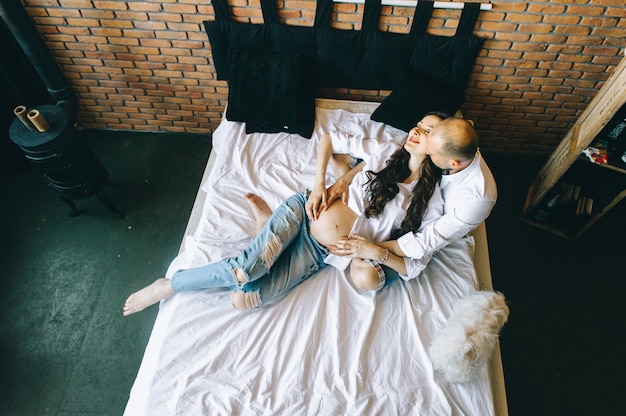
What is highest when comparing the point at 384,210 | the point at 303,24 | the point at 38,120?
the point at 303,24

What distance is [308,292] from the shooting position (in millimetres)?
1877

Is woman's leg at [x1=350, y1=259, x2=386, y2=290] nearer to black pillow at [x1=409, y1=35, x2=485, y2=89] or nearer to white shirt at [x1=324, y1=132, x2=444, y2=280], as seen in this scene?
white shirt at [x1=324, y1=132, x2=444, y2=280]

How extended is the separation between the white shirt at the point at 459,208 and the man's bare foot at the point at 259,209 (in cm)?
70

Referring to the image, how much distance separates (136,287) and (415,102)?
206 centimetres

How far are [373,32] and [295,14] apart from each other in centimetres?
49

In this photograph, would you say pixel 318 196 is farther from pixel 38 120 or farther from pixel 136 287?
pixel 38 120

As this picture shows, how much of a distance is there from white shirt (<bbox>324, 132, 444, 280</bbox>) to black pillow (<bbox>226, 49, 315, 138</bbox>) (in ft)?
2.11

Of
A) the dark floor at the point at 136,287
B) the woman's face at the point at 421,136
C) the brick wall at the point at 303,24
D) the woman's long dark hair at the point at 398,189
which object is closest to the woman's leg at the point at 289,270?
the woman's long dark hair at the point at 398,189

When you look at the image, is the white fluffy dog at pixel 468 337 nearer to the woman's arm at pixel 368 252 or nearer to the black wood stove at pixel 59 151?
the woman's arm at pixel 368 252

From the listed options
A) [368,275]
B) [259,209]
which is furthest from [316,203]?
[368,275]

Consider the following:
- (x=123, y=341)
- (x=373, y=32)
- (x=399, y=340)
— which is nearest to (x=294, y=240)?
(x=399, y=340)

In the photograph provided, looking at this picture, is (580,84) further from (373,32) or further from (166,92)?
(166,92)

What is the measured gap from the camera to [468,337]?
1591 millimetres

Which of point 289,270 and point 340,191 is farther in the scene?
point 340,191
